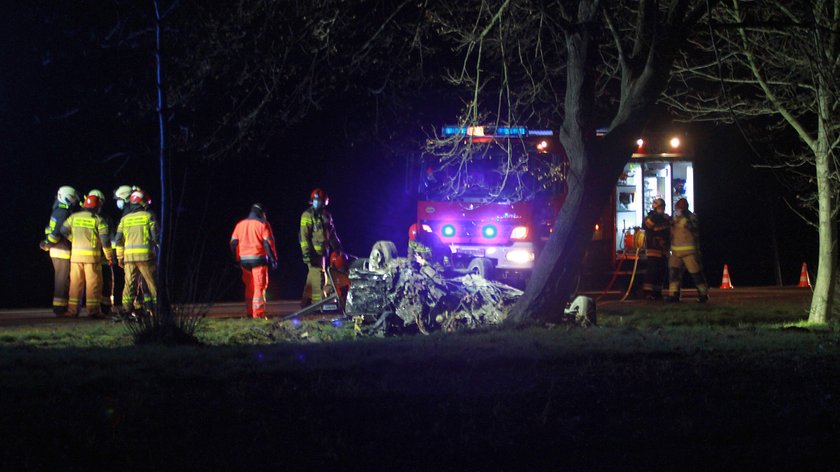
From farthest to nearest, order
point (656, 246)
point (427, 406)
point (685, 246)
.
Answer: point (656, 246)
point (685, 246)
point (427, 406)

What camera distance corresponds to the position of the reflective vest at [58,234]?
578 inches

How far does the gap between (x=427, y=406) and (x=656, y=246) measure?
12806mm

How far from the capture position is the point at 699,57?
53.0 ft

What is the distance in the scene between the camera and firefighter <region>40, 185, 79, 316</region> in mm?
14695

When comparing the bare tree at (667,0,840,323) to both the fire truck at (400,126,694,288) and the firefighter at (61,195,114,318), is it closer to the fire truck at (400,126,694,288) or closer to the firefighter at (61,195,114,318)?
the fire truck at (400,126,694,288)

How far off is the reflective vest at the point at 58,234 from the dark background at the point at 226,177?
1519 millimetres

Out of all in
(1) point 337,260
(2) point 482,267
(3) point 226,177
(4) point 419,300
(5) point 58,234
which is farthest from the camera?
(3) point 226,177

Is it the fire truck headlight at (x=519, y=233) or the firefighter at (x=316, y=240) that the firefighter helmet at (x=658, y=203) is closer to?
the fire truck headlight at (x=519, y=233)

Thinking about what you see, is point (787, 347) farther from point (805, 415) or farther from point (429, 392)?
point (429, 392)

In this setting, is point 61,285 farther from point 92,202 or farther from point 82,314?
point 92,202

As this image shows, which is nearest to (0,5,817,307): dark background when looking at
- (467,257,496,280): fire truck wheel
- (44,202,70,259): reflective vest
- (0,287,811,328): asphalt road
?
(0,287,811,328): asphalt road

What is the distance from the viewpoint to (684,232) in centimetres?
1802

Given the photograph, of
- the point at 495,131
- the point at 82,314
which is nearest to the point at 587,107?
the point at 495,131

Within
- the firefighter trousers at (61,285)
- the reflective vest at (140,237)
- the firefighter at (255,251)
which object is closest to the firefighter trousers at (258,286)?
the firefighter at (255,251)
